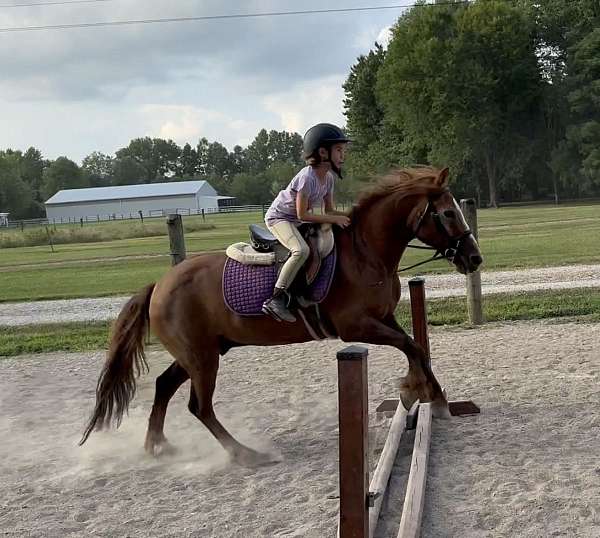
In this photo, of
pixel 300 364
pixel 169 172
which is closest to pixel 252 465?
pixel 300 364

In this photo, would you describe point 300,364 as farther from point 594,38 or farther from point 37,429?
point 594,38

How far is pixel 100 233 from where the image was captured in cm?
3456

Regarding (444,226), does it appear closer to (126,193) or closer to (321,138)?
(321,138)

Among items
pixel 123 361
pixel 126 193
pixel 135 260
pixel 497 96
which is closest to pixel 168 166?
pixel 126 193

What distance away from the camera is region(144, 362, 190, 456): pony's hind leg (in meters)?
5.23

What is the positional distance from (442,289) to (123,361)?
339 inches

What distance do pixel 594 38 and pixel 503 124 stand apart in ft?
28.7

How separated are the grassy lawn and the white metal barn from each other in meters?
74.4

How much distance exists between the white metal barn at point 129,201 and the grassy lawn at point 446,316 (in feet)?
244

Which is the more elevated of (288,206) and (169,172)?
(169,172)

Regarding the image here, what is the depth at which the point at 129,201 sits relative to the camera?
90.2 meters

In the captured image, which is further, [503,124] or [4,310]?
[503,124]

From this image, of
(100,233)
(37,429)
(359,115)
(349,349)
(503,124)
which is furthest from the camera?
(359,115)

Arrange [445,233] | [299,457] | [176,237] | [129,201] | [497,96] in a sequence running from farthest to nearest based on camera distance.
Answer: [129,201]
[497,96]
[176,237]
[299,457]
[445,233]
